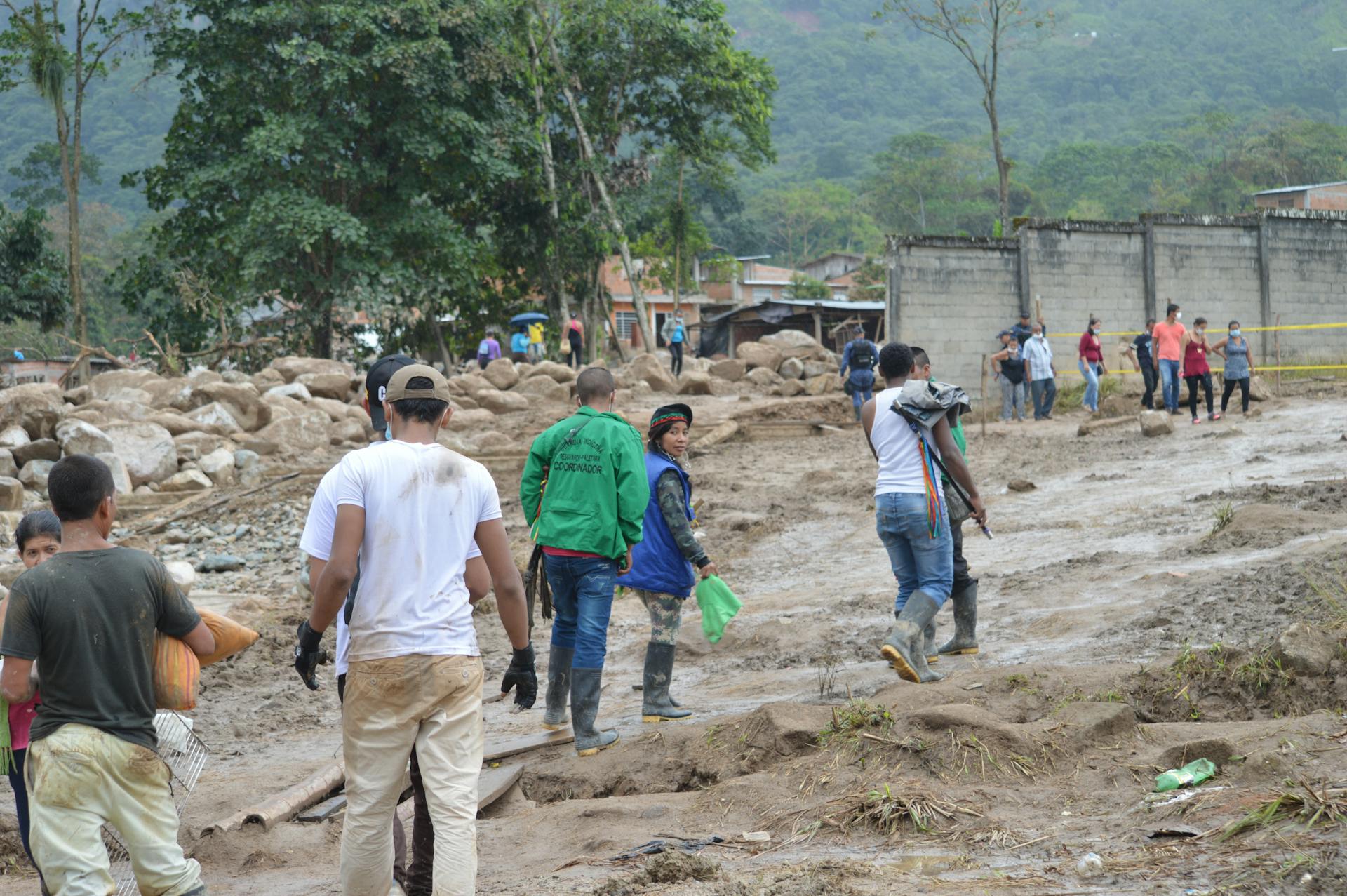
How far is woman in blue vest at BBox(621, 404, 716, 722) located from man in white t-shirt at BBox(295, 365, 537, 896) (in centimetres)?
243

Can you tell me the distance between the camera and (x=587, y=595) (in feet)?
19.0

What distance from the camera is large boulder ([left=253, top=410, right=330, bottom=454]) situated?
17688mm

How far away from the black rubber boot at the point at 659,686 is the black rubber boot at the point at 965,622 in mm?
1676

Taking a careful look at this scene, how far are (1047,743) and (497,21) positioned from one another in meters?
25.9

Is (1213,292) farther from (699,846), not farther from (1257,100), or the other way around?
(1257,100)

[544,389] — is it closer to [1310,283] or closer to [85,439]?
[85,439]

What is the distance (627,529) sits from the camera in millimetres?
5762

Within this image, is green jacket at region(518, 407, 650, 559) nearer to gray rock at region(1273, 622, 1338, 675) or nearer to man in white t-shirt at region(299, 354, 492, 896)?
man in white t-shirt at region(299, 354, 492, 896)

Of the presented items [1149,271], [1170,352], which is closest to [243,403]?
[1170,352]

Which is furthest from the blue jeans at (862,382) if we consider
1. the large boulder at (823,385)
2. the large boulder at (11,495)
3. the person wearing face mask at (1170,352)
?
the large boulder at (11,495)

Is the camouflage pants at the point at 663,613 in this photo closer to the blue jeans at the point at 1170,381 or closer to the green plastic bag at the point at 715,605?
the green plastic bag at the point at 715,605

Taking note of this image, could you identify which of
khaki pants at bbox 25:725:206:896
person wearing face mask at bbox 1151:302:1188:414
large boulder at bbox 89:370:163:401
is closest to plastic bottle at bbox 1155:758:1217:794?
khaki pants at bbox 25:725:206:896

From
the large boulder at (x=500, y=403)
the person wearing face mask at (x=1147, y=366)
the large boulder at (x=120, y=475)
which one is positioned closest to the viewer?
the large boulder at (x=120, y=475)

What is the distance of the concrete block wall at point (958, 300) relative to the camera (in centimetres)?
2128
